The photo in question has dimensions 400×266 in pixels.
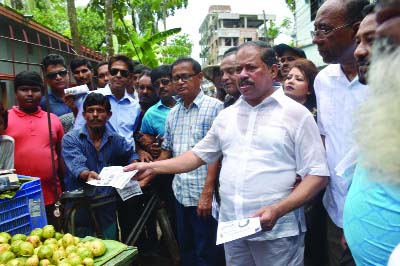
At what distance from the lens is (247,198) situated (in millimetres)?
2168

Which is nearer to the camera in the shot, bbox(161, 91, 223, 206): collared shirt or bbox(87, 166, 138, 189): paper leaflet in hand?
bbox(87, 166, 138, 189): paper leaflet in hand

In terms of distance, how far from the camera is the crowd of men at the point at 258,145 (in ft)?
3.39

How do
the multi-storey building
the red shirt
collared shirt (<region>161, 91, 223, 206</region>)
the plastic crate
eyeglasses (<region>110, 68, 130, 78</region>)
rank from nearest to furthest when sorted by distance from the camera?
the plastic crate, collared shirt (<region>161, 91, 223, 206</region>), the red shirt, eyeglasses (<region>110, 68, 130, 78</region>), the multi-storey building

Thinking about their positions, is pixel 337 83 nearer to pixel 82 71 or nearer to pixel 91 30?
pixel 82 71

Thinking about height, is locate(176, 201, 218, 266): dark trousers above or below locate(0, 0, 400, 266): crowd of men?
below

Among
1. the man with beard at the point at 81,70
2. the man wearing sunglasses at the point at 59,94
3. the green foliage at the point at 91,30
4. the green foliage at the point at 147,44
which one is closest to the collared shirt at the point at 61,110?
the man wearing sunglasses at the point at 59,94

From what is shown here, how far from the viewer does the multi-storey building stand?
50.3m

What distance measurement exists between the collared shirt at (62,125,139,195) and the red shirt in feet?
0.83

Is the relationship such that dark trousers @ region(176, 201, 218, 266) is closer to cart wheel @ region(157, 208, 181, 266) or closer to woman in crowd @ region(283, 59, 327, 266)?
cart wheel @ region(157, 208, 181, 266)

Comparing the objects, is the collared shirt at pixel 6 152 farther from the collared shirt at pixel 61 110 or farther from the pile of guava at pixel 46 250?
the pile of guava at pixel 46 250

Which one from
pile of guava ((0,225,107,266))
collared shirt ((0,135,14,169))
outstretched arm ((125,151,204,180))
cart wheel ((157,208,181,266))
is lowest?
cart wheel ((157,208,181,266))

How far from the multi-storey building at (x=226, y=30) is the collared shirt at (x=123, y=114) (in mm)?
43122

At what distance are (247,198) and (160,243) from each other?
218 cm

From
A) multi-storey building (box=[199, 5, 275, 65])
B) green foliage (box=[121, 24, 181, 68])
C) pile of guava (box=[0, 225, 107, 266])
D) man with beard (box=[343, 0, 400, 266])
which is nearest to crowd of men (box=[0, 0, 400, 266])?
man with beard (box=[343, 0, 400, 266])
